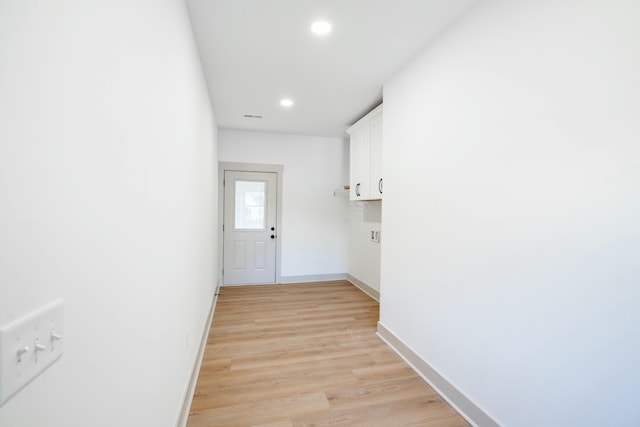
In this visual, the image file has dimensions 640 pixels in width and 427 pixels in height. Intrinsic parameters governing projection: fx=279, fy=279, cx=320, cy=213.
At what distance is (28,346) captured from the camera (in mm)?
482

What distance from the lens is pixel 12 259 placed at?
0.45 metres

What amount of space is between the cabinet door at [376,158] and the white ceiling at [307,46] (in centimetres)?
28

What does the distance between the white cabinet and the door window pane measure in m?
1.67

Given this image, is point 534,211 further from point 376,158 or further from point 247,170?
point 247,170

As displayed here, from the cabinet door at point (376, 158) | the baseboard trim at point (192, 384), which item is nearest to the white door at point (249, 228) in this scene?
the baseboard trim at point (192, 384)

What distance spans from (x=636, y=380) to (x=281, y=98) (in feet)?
11.2

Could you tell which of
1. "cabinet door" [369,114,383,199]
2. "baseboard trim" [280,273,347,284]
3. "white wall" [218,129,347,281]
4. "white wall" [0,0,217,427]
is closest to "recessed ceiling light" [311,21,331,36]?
"white wall" [0,0,217,427]

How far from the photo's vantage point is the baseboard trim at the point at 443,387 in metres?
1.71

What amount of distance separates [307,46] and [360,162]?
1.83 meters

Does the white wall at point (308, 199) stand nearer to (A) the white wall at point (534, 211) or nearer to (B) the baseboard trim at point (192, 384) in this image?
(B) the baseboard trim at point (192, 384)

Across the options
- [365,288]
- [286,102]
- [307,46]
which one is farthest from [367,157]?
[365,288]

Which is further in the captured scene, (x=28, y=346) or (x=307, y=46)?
(x=307, y=46)

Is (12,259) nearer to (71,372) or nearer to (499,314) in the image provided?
(71,372)

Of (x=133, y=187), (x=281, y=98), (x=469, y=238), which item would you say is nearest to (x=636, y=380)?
(x=469, y=238)
